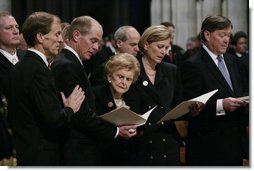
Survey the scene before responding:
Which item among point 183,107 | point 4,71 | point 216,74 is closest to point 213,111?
point 216,74

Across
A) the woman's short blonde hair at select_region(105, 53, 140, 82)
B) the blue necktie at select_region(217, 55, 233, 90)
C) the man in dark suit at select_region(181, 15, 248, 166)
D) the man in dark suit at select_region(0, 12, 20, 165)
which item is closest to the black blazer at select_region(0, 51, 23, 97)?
the man in dark suit at select_region(0, 12, 20, 165)

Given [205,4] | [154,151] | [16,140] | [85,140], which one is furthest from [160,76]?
[205,4]

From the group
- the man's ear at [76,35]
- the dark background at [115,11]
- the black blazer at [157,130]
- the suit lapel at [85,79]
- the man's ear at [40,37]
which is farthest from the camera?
the dark background at [115,11]

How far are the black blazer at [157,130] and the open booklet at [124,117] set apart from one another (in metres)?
0.25

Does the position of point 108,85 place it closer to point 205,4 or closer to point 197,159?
point 197,159

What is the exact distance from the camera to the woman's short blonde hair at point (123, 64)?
4562 millimetres

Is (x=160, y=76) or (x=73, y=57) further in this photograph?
(x=160, y=76)

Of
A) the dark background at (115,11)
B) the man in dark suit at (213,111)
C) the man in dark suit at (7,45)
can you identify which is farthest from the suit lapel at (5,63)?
the dark background at (115,11)

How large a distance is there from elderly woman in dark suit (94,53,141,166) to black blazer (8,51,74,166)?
0.59 metres

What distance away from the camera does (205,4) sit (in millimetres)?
9055

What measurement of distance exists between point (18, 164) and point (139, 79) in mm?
1183

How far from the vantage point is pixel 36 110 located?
3945 mm

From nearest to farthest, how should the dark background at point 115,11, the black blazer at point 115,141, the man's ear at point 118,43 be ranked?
the black blazer at point 115,141
the man's ear at point 118,43
the dark background at point 115,11

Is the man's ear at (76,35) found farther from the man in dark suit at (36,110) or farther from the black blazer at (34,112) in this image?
the black blazer at (34,112)
